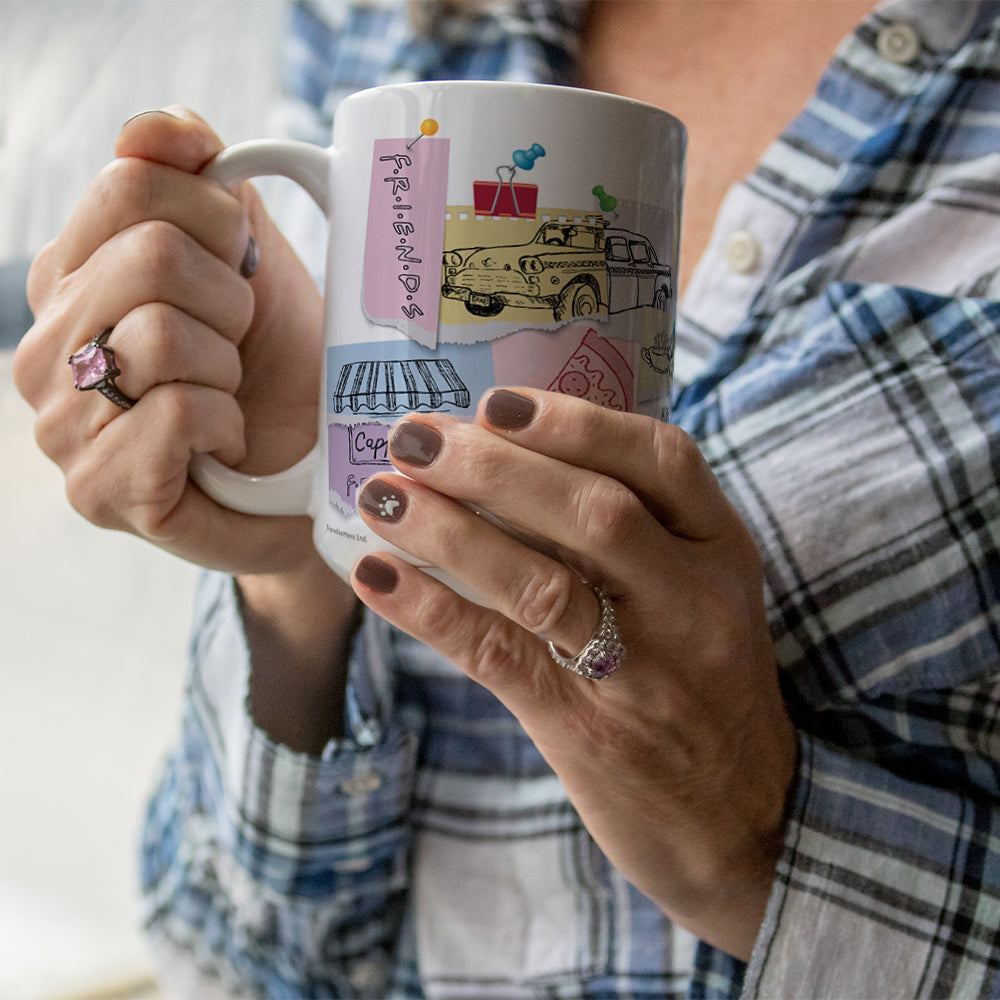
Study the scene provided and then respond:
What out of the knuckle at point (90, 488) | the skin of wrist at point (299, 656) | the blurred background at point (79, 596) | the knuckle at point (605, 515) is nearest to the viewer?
the knuckle at point (605, 515)

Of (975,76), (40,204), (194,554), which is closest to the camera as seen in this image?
(194,554)

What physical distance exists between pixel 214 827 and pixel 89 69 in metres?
0.90

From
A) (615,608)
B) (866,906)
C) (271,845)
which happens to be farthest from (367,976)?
(615,608)

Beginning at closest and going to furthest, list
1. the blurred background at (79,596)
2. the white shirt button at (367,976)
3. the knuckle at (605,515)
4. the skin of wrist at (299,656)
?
the knuckle at (605,515) → the skin of wrist at (299,656) → the white shirt button at (367,976) → the blurred background at (79,596)

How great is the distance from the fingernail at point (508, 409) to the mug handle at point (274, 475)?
137 mm

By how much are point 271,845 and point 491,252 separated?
60 centimetres

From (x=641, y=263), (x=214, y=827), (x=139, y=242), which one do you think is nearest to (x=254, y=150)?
(x=139, y=242)

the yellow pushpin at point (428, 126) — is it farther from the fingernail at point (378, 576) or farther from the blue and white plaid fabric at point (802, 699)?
the blue and white plaid fabric at point (802, 699)

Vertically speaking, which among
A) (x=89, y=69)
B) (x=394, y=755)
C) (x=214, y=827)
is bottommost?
(x=214, y=827)

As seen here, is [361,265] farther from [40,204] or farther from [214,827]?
[40,204]

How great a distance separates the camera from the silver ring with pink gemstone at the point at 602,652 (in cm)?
45

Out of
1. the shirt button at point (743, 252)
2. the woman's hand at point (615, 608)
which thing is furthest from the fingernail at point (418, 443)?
the shirt button at point (743, 252)

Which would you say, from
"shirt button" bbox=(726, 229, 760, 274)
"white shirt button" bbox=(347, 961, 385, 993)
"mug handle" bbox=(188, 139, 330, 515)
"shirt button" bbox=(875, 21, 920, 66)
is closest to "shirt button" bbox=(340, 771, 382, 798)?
"white shirt button" bbox=(347, 961, 385, 993)

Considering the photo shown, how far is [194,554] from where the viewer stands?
0.58 meters
